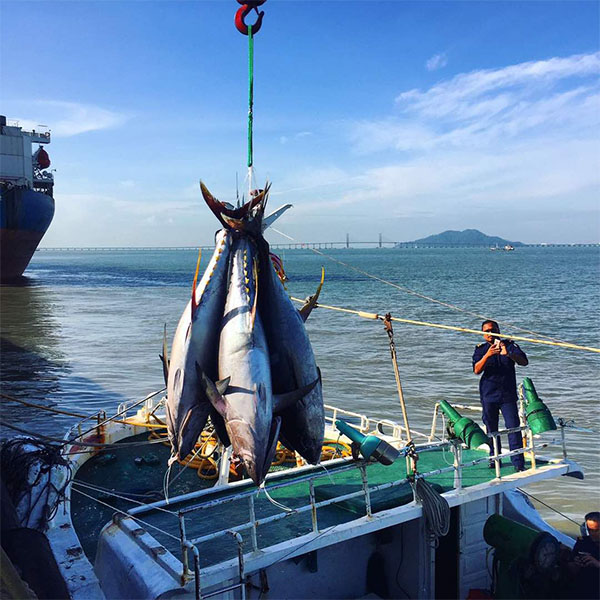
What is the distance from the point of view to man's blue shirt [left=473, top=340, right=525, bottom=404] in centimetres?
831

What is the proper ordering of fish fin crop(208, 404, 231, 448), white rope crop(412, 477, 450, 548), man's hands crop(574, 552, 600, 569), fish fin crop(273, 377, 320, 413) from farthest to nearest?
1. white rope crop(412, 477, 450, 548)
2. man's hands crop(574, 552, 600, 569)
3. fish fin crop(208, 404, 231, 448)
4. fish fin crop(273, 377, 320, 413)

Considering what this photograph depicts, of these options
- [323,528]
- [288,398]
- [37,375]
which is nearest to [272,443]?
[288,398]

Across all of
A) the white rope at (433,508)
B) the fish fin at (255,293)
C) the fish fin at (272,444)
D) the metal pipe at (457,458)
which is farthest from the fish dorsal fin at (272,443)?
the metal pipe at (457,458)

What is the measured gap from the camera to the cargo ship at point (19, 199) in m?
56.5

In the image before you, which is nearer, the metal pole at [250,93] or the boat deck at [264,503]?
the metal pole at [250,93]

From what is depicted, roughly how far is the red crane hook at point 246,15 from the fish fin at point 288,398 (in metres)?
2.72

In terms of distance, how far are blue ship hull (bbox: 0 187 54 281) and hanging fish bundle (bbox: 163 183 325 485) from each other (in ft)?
200

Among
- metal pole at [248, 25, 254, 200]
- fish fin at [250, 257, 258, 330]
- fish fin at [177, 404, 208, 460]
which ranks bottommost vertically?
fish fin at [177, 404, 208, 460]

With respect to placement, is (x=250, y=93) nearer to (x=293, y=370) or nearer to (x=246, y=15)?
(x=246, y=15)

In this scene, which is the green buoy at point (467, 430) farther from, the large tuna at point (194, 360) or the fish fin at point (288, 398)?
the large tuna at point (194, 360)

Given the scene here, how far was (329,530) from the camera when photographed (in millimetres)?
6480

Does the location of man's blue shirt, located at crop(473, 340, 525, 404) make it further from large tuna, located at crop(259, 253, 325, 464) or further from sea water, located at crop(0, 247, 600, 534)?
large tuna, located at crop(259, 253, 325, 464)

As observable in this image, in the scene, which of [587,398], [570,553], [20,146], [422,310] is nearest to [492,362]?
[570,553]

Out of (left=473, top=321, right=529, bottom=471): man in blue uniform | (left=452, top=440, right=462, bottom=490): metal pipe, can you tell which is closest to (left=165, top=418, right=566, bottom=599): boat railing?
(left=452, top=440, right=462, bottom=490): metal pipe
